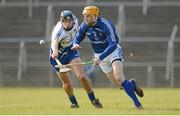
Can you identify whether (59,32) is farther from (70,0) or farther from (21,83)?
(70,0)

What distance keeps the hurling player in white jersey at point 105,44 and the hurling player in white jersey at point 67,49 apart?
33cm

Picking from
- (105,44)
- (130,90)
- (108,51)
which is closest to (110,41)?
(108,51)

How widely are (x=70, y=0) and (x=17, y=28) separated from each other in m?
3.18

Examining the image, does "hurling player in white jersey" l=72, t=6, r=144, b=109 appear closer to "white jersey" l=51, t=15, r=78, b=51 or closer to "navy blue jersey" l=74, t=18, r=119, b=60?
"navy blue jersey" l=74, t=18, r=119, b=60

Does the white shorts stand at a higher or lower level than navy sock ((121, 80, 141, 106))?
higher

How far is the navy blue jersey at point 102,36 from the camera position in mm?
16766

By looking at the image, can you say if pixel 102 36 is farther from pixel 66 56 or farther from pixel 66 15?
pixel 66 56

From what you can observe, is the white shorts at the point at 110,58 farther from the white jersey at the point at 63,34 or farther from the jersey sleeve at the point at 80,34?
the white jersey at the point at 63,34

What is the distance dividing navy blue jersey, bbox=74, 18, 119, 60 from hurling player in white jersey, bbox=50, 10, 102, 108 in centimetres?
34

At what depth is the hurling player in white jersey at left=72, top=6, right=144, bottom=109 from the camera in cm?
1671

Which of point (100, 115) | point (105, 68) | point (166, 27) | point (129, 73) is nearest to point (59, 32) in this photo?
point (105, 68)

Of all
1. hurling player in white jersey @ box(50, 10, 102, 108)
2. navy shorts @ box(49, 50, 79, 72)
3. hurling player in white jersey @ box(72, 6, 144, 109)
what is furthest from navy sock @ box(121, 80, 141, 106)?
navy shorts @ box(49, 50, 79, 72)

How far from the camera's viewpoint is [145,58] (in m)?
37.1

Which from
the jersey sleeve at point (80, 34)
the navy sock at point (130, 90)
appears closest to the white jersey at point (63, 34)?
the jersey sleeve at point (80, 34)
